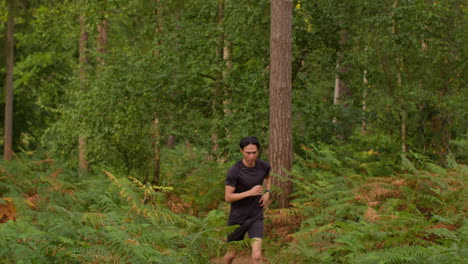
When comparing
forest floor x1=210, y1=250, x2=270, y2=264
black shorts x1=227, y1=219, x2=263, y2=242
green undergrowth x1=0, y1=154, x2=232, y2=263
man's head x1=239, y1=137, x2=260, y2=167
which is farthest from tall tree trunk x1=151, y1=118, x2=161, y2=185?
man's head x1=239, y1=137, x2=260, y2=167

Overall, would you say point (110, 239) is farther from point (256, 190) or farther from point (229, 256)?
point (256, 190)

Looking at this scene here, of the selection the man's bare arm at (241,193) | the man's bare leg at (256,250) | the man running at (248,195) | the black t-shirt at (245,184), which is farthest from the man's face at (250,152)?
the man's bare leg at (256,250)

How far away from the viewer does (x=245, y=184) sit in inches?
292

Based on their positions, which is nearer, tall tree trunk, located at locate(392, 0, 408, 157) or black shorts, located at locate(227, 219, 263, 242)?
black shorts, located at locate(227, 219, 263, 242)

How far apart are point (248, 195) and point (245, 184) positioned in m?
0.27

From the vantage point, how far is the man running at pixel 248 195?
7.27 meters

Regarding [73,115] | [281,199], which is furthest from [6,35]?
[281,199]

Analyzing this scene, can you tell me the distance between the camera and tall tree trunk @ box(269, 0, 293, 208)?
1144 cm

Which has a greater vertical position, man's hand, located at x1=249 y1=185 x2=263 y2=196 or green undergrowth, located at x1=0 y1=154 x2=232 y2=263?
man's hand, located at x1=249 y1=185 x2=263 y2=196

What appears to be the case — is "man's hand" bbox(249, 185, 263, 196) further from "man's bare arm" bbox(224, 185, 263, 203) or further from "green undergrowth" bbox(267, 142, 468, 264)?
"green undergrowth" bbox(267, 142, 468, 264)

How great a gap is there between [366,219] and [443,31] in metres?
7.17

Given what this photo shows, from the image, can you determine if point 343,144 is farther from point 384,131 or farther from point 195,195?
point 195,195

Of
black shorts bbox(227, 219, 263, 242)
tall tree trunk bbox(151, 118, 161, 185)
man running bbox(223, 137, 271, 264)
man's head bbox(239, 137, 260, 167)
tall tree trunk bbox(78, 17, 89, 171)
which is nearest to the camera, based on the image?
man's head bbox(239, 137, 260, 167)

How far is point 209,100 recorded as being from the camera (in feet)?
50.2
